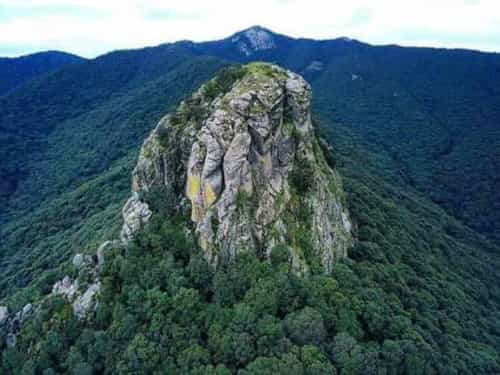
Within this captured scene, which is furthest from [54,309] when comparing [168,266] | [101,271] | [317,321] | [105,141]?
[105,141]

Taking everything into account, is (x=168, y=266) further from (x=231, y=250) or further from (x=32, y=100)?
(x=32, y=100)

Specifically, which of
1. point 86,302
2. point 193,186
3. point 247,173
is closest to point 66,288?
point 86,302

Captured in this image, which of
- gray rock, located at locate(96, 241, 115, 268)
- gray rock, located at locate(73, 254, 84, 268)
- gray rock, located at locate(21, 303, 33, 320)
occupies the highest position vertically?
gray rock, located at locate(96, 241, 115, 268)

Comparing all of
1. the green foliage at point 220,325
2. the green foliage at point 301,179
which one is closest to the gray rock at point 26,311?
the green foliage at point 220,325

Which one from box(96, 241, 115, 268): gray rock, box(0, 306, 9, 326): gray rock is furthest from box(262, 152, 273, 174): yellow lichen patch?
box(0, 306, 9, 326): gray rock

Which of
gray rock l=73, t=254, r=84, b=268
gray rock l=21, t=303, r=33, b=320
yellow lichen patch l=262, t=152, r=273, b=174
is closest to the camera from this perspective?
yellow lichen patch l=262, t=152, r=273, b=174

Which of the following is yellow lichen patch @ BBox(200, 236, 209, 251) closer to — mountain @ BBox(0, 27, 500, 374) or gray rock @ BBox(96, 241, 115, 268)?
mountain @ BBox(0, 27, 500, 374)
